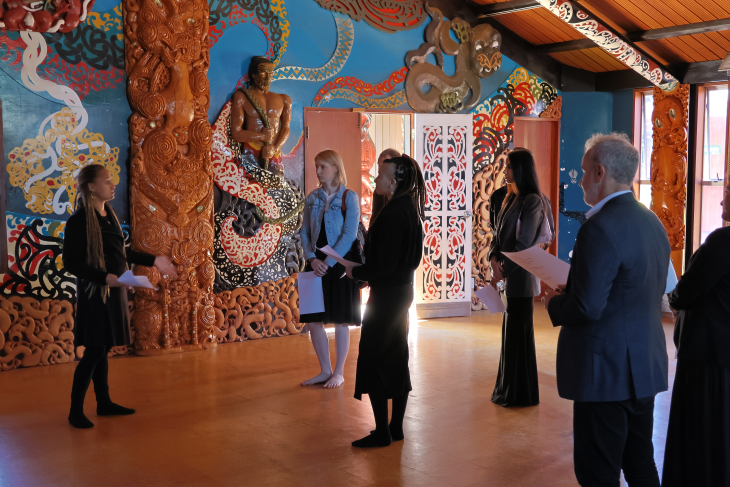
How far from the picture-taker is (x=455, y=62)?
811cm

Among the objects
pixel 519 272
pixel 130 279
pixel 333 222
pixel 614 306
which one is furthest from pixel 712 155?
pixel 130 279

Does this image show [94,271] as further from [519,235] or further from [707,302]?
[707,302]

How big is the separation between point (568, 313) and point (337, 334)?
285 centimetres

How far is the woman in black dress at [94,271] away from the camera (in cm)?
412

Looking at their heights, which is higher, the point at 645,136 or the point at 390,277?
the point at 645,136

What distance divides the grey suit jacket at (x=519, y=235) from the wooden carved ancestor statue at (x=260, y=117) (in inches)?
113

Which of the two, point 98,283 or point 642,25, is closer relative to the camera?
point 98,283

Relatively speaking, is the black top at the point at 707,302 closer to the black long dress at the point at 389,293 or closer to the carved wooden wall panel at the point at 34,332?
the black long dress at the point at 389,293

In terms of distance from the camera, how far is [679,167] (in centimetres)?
791

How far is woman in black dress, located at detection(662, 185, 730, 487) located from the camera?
272cm

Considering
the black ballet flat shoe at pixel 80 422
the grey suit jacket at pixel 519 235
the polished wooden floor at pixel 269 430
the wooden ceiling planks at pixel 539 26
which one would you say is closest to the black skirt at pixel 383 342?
the polished wooden floor at pixel 269 430

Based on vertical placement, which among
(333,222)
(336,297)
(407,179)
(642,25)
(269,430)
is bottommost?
(269,430)

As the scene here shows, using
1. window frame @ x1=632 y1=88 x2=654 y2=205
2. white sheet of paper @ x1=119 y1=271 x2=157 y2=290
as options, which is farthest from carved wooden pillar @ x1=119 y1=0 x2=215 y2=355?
window frame @ x1=632 y1=88 x2=654 y2=205

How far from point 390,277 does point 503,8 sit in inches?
205
